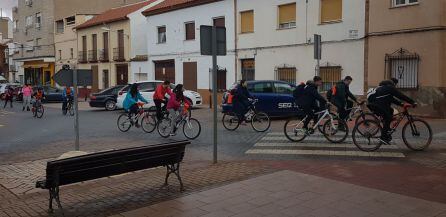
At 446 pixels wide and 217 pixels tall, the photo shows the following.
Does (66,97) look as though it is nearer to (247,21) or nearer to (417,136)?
(247,21)

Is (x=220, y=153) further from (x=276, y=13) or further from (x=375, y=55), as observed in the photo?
(x=276, y=13)

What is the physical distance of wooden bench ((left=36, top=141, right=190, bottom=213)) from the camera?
558 cm

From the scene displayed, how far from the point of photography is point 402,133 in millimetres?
9875

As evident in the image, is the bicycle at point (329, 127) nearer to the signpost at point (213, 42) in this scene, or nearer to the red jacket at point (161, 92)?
the signpost at point (213, 42)

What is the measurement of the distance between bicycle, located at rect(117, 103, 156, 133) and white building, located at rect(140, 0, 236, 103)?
37.2 ft

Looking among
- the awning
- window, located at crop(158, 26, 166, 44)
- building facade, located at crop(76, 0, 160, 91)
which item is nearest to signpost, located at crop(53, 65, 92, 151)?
window, located at crop(158, 26, 166, 44)

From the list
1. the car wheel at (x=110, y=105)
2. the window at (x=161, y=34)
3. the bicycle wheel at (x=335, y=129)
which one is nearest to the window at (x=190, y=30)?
the window at (x=161, y=34)

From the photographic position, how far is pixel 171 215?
570 centimetres

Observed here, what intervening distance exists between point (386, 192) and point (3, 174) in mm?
6494

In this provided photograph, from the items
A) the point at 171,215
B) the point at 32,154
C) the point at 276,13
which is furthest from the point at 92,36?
the point at 171,215

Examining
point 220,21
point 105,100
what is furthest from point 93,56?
point 220,21

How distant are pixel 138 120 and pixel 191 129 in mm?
2589

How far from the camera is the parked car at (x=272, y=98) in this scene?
56.5ft

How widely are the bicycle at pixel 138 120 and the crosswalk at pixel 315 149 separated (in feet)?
13.5
